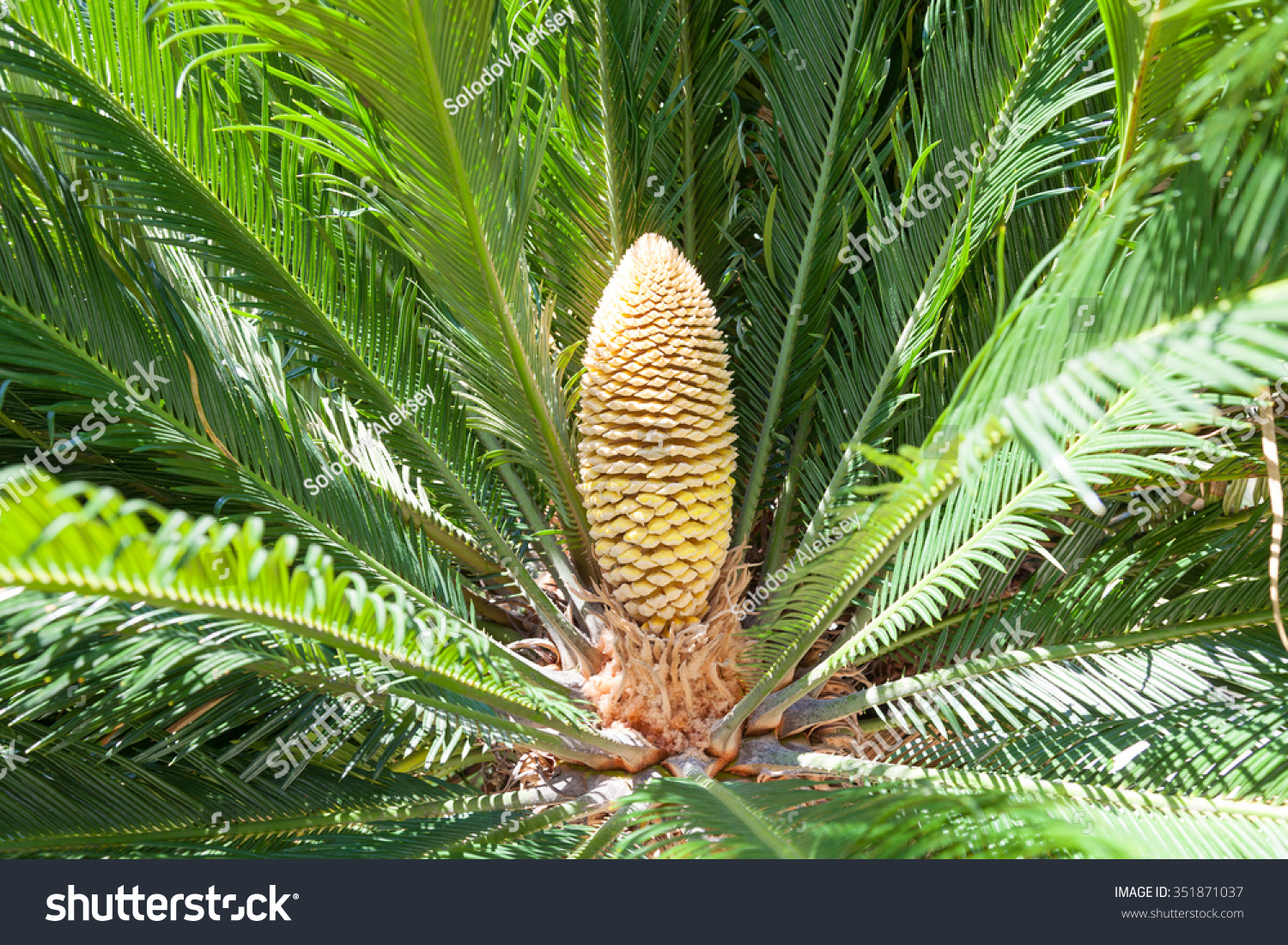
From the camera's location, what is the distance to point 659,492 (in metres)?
1.61

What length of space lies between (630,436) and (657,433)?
0.05 metres

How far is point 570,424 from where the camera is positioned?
6.58 ft

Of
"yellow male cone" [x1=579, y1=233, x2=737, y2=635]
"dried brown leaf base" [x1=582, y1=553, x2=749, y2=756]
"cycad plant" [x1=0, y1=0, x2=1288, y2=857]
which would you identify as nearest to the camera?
"cycad plant" [x1=0, y1=0, x2=1288, y2=857]

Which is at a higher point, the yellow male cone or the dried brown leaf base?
the yellow male cone

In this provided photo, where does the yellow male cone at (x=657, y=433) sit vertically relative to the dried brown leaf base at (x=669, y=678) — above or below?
above

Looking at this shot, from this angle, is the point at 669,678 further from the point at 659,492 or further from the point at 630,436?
the point at 630,436

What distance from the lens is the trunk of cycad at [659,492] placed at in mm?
1563

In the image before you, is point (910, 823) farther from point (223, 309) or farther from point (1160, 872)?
point (223, 309)

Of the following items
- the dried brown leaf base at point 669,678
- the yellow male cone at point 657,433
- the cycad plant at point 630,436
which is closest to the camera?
the cycad plant at point 630,436

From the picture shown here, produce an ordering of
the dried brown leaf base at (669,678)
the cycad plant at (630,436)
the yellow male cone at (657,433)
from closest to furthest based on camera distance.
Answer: the cycad plant at (630,436), the yellow male cone at (657,433), the dried brown leaf base at (669,678)

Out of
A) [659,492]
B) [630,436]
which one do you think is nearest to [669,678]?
[659,492]

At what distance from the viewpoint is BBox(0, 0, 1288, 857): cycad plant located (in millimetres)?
1010

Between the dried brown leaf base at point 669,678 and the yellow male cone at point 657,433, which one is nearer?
the yellow male cone at point 657,433

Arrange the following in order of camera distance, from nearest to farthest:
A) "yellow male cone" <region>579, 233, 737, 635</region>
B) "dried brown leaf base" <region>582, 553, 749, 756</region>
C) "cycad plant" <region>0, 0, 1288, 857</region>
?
"cycad plant" <region>0, 0, 1288, 857</region>
"yellow male cone" <region>579, 233, 737, 635</region>
"dried brown leaf base" <region>582, 553, 749, 756</region>
